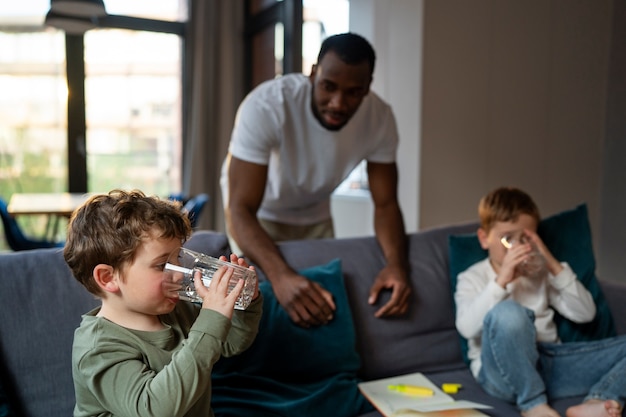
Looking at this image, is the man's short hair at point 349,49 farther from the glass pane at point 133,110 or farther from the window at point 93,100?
the glass pane at point 133,110

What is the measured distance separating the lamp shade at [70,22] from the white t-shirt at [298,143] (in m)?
2.42

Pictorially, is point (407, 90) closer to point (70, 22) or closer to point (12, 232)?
point (70, 22)

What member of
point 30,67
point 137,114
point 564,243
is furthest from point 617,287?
point 30,67

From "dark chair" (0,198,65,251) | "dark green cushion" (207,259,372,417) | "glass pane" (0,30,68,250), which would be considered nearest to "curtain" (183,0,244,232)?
"glass pane" (0,30,68,250)

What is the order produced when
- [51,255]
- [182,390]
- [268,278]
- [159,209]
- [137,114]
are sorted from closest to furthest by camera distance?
[182,390]
[159,209]
[51,255]
[268,278]
[137,114]

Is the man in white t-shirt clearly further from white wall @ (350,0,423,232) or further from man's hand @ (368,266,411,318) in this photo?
white wall @ (350,0,423,232)

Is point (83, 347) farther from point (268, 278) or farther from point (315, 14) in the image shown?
point (315, 14)

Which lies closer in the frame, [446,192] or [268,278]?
[268,278]

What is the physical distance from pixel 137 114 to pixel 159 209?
477 cm

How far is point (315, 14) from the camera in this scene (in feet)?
15.4

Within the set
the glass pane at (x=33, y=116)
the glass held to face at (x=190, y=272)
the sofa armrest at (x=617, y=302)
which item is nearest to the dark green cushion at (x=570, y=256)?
the sofa armrest at (x=617, y=302)

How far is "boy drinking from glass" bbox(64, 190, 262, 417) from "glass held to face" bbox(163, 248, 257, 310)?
1 cm

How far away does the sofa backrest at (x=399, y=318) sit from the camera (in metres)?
1.99

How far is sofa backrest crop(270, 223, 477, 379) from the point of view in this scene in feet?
6.54
